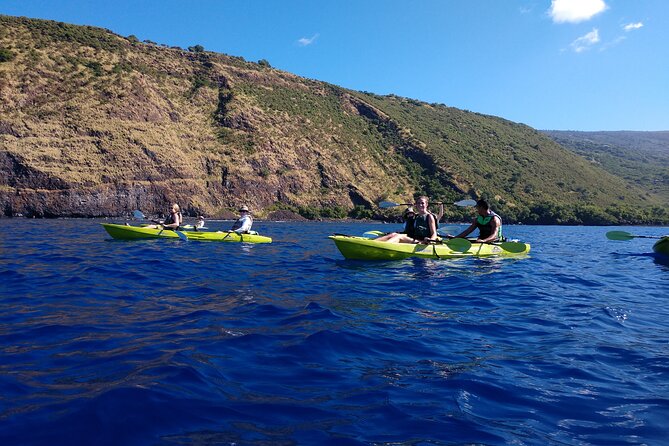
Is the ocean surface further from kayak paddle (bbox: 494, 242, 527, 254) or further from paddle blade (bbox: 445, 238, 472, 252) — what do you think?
kayak paddle (bbox: 494, 242, 527, 254)

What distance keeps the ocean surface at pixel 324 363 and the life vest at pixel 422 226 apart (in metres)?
3.75

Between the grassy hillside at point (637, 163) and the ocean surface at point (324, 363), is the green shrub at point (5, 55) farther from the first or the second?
the grassy hillside at point (637, 163)

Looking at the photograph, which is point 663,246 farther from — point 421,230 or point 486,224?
point 421,230

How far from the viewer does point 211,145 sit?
211ft

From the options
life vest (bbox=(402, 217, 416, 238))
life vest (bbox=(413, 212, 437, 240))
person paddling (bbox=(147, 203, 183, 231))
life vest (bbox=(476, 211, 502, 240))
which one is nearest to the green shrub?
person paddling (bbox=(147, 203, 183, 231))

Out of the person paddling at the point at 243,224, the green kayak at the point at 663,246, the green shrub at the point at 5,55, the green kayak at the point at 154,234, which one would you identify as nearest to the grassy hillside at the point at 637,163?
the green kayak at the point at 663,246

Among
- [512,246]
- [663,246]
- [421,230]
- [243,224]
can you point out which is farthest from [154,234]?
[663,246]

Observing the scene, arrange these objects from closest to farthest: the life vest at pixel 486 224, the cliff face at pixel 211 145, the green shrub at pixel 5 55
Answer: the life vest at pixel 486 224, the cliff face at pixel 211 145, the green shrub at pixel 5 55

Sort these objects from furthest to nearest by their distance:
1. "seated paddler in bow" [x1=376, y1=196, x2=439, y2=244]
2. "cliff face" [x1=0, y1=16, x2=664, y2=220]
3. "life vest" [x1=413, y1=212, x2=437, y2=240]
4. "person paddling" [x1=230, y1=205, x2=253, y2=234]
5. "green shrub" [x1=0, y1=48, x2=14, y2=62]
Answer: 1. "green shrub" [x1=0, y1=48, x2=14, y2=62]
2. "cliff face" [x1=0, y1=16, x2=664, y2=220]
3. "person paddling" [x1=230, y1=205, x2=253, y2=234]
4. "life vest" [x1=413, y1=212, x2=437, y2=240]
5. "seated paddler in bow" [x1=376, y1=196, x2=439, y2=244]

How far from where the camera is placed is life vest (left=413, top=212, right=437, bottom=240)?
39.9 feet

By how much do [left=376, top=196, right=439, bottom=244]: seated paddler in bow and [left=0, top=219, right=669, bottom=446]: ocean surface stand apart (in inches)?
135

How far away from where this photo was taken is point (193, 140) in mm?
62906

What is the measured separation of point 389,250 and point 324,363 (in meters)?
7.41

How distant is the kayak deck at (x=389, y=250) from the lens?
11.3 metres
